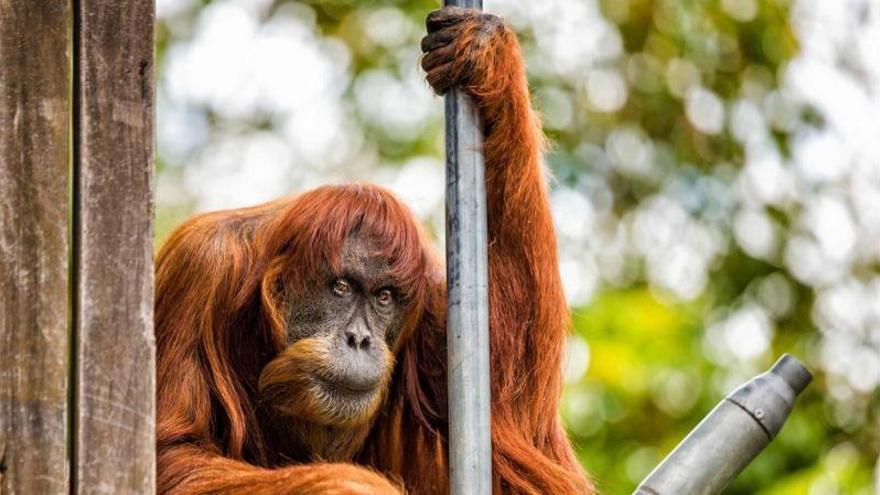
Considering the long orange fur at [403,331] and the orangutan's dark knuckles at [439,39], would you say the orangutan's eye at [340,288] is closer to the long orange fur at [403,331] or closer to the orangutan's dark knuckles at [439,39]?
the long orange fur at [403,331]

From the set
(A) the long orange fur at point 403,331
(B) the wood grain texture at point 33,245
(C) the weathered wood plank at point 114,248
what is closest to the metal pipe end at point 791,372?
(A) the long orange fur at point 403,331

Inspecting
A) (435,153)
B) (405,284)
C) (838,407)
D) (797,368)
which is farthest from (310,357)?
(435,153)

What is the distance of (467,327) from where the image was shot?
10.2 ft

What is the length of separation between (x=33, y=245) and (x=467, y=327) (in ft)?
2.80

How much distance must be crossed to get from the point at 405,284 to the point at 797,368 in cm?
110

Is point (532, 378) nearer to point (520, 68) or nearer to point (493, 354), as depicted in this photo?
point (493, 354)

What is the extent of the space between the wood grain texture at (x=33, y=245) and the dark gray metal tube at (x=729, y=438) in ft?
4.28

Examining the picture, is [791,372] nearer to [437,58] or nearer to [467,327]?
[467,327]

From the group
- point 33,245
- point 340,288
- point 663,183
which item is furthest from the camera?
point 663,183

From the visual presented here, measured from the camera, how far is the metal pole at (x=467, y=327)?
9.98 ft

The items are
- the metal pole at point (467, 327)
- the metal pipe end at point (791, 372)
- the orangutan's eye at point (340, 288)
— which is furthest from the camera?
the orangutan's eye at point (340, 288)

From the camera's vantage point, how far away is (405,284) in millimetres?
4219

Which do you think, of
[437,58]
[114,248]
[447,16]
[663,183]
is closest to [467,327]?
[114,248]

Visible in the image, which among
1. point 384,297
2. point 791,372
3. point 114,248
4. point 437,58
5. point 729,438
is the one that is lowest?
point 729,438
